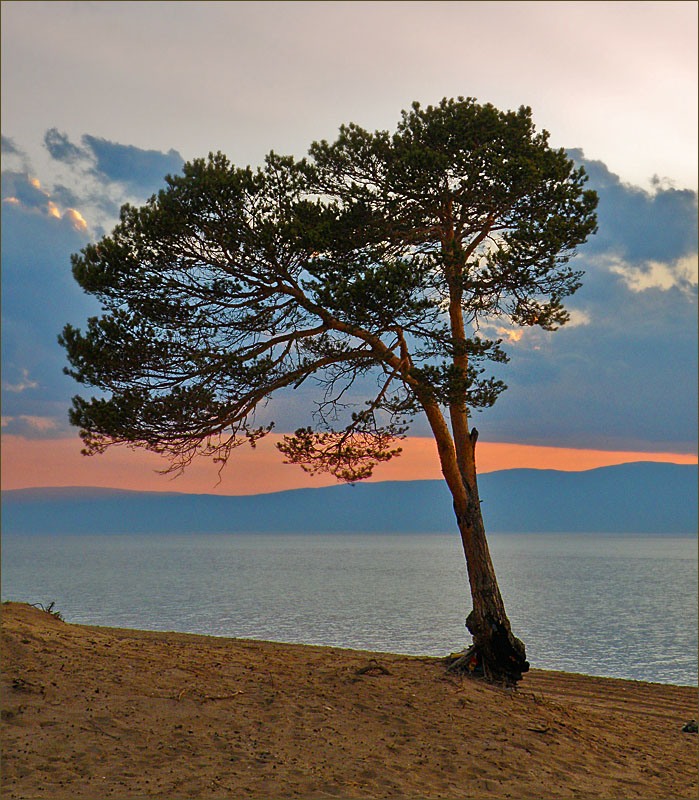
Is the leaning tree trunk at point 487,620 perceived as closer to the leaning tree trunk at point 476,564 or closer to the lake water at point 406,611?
the leaning tree trunk at point 476,564

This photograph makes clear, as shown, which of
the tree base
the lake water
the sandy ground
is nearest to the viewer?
the sandy ground

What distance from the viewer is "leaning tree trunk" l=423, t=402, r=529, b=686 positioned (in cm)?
1500

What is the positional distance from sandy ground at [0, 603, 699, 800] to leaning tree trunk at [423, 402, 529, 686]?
0.73m

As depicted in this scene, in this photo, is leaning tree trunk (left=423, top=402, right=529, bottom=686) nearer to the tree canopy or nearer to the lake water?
the tree canopy

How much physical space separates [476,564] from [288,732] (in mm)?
5840

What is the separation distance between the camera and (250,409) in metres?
15.5

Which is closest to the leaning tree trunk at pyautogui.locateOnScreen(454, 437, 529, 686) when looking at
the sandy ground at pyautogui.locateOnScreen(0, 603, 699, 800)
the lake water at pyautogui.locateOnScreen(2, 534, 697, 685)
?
the sandy ground at pyautogui.locateOnScreen(0, 603, 699, 800)

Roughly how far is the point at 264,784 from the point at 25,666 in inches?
205

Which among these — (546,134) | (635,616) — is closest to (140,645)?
(546,134)

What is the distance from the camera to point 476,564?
15.3 metres

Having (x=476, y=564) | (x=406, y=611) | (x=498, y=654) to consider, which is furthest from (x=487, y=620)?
(x=406, y=611)

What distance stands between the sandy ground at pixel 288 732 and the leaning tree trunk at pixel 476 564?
727 mm

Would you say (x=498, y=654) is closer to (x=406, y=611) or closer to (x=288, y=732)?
(x=288, y=732)

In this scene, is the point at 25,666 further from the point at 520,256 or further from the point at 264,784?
the point at 520,256
